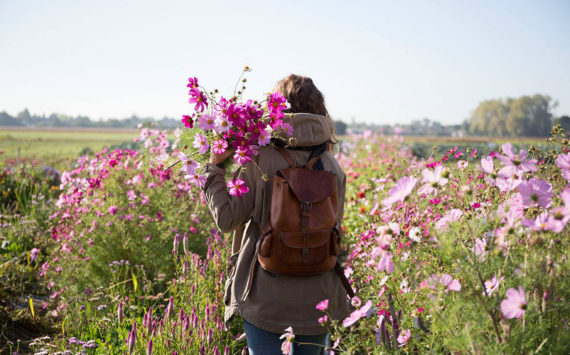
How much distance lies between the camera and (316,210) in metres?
1.81

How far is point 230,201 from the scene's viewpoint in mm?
1875

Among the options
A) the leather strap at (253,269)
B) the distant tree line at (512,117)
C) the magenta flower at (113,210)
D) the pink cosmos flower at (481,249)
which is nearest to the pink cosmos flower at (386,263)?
the pink cosmos flower at (481,249)

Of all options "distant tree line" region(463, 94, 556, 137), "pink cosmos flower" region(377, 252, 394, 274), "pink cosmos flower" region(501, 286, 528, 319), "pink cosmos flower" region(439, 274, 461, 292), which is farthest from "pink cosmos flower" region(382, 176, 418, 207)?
"distant tree line" region(463, 94, 556, 137)

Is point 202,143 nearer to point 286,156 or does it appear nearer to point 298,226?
point 286,156

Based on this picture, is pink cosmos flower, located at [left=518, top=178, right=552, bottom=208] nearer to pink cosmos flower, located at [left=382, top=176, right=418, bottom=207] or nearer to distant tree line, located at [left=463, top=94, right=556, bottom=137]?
pink cosmos flower, located at [left=382, top=176, right=418, bottom=207]

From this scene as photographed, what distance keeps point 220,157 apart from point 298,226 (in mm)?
484

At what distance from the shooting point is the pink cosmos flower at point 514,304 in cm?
122

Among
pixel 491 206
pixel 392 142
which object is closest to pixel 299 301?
pixel 491 206

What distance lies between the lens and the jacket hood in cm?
191

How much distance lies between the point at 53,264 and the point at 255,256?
3.11m

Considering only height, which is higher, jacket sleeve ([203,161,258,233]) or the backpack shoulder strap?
the backpack shoulder strap

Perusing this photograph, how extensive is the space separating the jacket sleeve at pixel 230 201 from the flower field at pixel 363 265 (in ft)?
1.62

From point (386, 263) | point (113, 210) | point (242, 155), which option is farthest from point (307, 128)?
point (113, 210)

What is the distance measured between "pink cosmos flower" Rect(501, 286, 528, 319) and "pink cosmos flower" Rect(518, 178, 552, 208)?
1.03 ft
